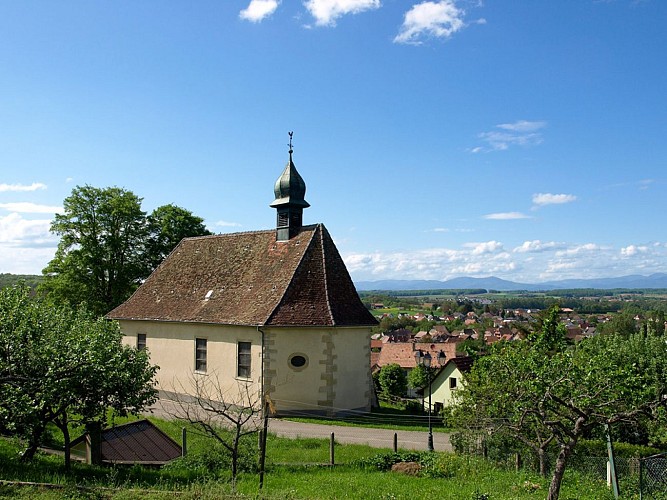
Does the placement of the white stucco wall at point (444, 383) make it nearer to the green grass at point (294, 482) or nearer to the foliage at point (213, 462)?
the green grass at point (294, 482)

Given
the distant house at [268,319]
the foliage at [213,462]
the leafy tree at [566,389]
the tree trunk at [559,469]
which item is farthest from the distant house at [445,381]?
the tree trunk at [559,469]

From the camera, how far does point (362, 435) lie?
21.6 m

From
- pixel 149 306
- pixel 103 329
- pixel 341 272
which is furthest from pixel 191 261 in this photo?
pixel 103 329

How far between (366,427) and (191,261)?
46.4 ft

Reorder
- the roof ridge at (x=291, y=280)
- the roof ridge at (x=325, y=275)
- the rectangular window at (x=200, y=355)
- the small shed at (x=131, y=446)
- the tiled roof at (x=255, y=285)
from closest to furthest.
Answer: the small shed at (x=131, y=446), the roof ridge at (x=291, y=280), the roof ridge at (x=325, y=275), the tiled roof at (x=255, y=285), the rectangular window at (x=200, y=355)

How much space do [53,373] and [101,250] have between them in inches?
1117

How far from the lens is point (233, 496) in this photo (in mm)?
10461

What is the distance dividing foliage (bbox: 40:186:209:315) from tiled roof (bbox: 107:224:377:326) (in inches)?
298

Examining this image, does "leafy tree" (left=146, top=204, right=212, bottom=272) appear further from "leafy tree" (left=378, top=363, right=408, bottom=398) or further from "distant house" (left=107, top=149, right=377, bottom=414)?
"leafy tree" (left=378, top=363, right=408, bottom=398)

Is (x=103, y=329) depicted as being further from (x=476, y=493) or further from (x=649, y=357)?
(x=649, y=357)

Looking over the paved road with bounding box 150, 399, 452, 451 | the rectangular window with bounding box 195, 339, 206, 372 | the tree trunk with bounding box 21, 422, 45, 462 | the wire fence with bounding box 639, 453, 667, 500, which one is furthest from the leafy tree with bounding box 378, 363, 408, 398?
the tree trunk with bounding box 21, 422, 45, 462

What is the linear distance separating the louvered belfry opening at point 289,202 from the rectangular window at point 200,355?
21.0 feet

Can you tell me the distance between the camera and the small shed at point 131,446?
561 inches

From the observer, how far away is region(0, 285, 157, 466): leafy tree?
11.7m
